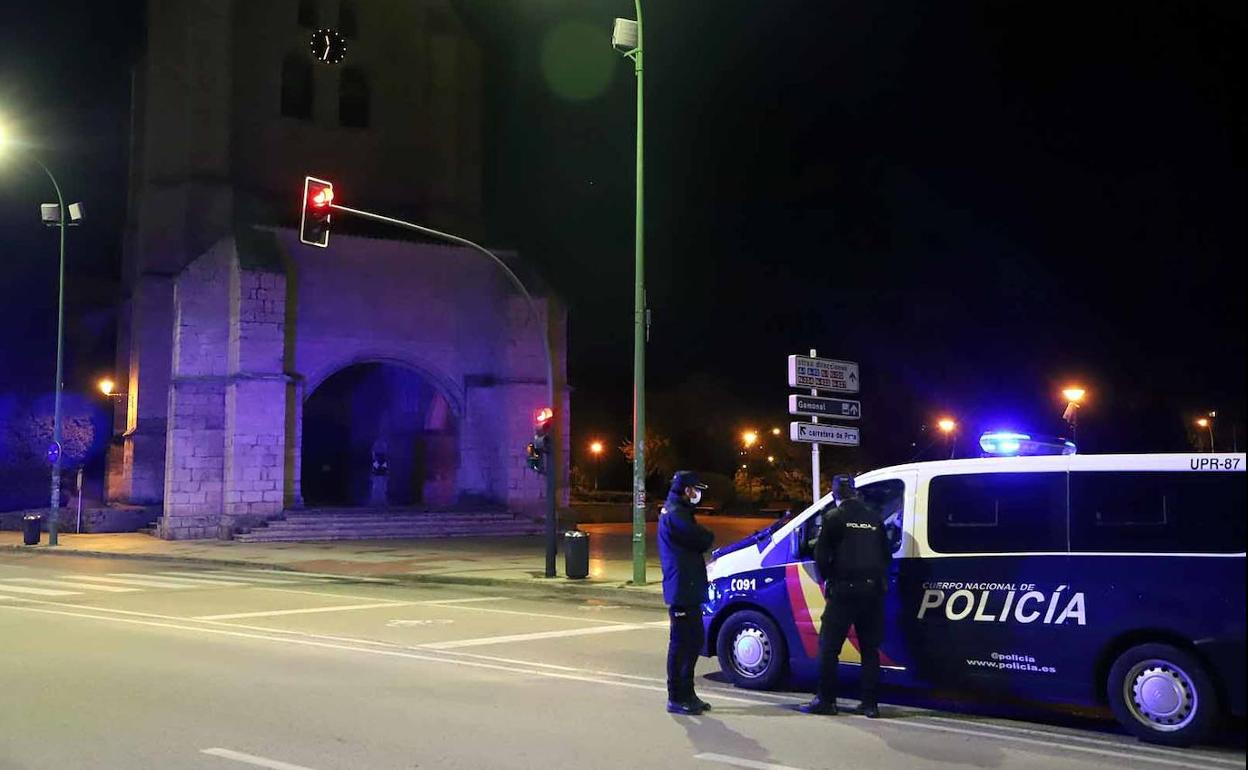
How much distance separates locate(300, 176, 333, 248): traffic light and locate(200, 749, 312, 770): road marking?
1159 cm

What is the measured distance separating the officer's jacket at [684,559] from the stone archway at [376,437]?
31.6 meters

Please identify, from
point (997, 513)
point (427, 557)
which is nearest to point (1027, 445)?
point (997, 513)

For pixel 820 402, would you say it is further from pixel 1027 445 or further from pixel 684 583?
pixel 684 583

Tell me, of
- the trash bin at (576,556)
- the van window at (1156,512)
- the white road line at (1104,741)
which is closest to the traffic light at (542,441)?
the trash bin at (576,556)

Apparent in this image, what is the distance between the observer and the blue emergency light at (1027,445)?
759 centimetres

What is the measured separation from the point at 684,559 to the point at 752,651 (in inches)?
57.6

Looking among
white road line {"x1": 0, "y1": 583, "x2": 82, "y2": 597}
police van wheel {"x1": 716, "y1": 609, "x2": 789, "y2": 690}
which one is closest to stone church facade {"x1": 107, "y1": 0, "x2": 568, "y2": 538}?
white road line {"x1": 0, "y1": 583, "x2": 82, "y2": 597}

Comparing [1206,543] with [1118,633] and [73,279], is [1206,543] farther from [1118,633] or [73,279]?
[73,279]

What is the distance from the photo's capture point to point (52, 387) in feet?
198

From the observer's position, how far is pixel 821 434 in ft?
47.0

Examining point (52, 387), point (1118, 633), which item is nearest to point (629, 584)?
point (1118, 633)

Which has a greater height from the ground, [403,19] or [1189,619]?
[403,19]

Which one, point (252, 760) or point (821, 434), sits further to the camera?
point (821, 434)

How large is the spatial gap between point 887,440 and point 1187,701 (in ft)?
164
